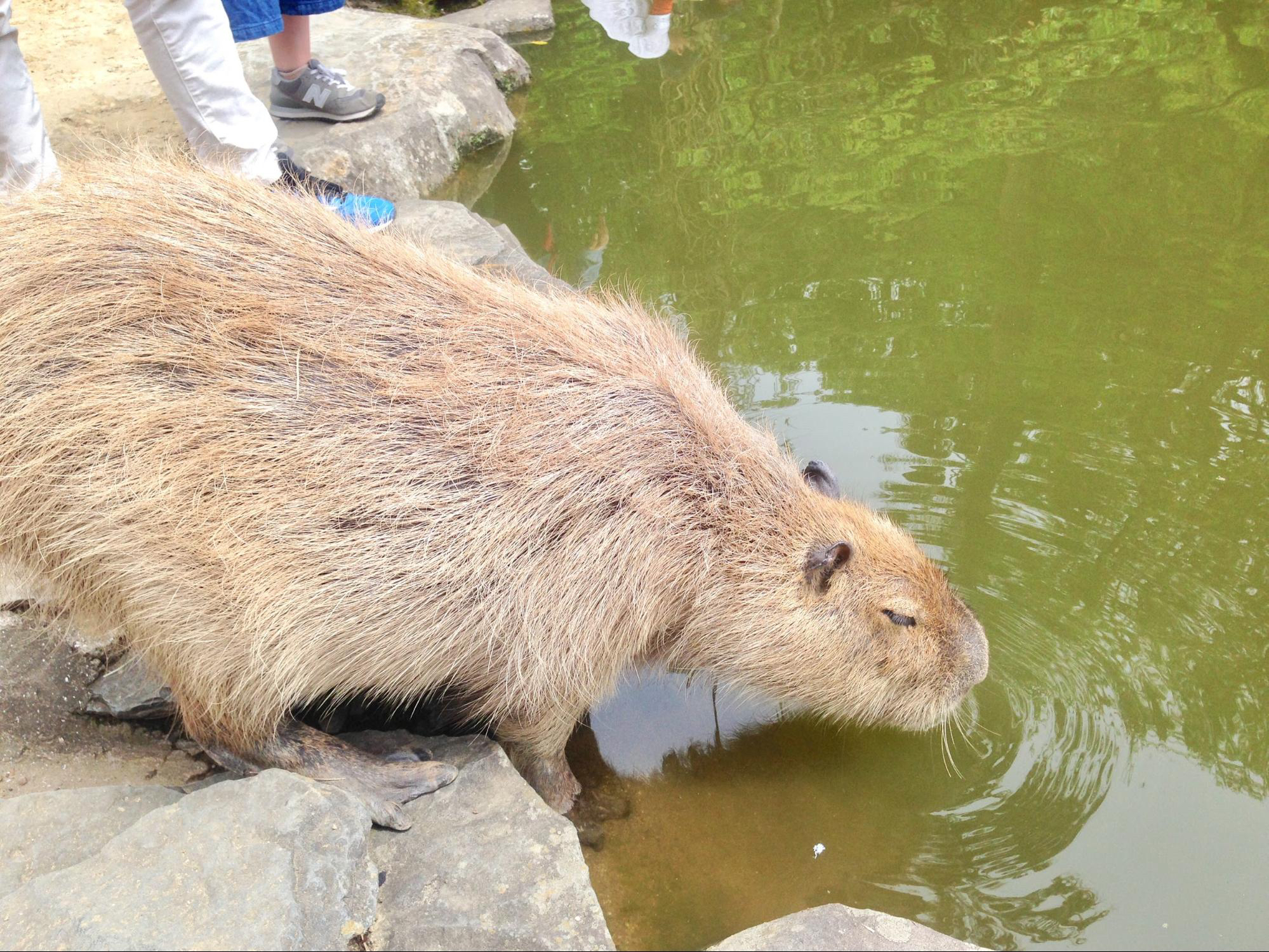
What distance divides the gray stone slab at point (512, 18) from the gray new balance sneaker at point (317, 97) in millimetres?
2541

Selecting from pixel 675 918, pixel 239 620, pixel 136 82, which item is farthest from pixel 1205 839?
pixel 136 82

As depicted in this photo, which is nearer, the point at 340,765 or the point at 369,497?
the point at 369,497

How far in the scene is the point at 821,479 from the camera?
124 inches

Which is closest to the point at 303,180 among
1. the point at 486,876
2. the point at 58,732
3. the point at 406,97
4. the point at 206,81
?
the point at 206,81

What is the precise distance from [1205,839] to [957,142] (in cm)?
417

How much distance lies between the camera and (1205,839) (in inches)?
104

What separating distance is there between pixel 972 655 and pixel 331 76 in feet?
15.1

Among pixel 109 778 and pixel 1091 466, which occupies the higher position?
pixel 1091 466

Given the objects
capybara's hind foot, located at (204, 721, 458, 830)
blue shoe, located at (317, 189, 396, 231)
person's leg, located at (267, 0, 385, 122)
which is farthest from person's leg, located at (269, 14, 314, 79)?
capybara's hind foot, located at (204, 721, 458, 830)

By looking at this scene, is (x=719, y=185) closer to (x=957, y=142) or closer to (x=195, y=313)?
(x=957, y=142)

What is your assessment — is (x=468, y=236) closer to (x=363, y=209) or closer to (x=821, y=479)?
(x=363, y=209)

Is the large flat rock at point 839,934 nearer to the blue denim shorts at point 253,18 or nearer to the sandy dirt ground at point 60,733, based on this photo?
the sandy dirt ground at point 60,733

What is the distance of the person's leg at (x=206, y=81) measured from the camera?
389 centimetres

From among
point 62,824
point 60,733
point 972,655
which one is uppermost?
point 972,655
